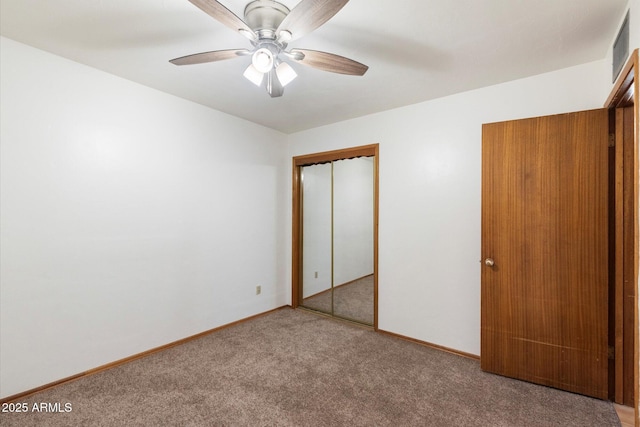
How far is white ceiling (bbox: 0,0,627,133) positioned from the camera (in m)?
1.57

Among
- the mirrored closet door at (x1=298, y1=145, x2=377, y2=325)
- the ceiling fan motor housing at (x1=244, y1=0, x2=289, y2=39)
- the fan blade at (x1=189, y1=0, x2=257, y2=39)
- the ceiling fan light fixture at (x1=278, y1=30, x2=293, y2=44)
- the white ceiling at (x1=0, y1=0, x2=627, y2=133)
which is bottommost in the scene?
the mirrored closet door at (x1=298, y1=145, x2=377, y2=325)

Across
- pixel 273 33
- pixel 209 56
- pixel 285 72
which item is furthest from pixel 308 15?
pixel 209 56

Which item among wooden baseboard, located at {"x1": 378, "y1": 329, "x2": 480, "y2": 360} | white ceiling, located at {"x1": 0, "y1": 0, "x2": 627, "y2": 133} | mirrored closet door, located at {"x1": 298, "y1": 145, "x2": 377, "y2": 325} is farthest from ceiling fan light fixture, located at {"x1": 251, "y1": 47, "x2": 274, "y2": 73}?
wooden baseboard, located at {"x1": 378, "y1": 329, "x2": 480, "y2": 360}

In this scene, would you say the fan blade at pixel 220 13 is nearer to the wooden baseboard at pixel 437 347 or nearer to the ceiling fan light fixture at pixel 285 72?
the ceiling fan light fixture at pixel 285 72

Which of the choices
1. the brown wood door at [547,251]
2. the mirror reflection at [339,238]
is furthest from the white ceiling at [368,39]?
the mirror reflection at [339,238]

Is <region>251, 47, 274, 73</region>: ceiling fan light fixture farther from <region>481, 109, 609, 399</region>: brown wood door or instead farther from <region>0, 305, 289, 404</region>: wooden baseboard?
<region>0, 305, 289, 404</region>: wooden baseboard

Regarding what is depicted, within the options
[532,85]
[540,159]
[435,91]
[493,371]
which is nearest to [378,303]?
[493,371]

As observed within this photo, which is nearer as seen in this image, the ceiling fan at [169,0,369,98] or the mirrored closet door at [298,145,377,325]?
the ceiling fan at [169,0,369,98]

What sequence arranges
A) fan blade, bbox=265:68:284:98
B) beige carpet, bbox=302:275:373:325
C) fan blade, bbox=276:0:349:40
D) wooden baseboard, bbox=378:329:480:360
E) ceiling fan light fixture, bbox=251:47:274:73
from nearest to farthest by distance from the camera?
fan blade, bbox=276:0:349:40 < ceiling fan light fixture, bbox=251:47:274:73 < fan blade, bbox=265:68:284:98 < wooden baseboard, bbox=378:329:480:360 < beige carpet, bbox=302:275:373:325

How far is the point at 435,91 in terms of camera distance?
2.61m

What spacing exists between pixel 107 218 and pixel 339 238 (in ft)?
8.07

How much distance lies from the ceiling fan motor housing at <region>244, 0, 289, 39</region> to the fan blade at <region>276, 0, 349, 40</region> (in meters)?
0.17

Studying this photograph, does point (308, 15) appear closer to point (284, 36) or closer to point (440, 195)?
point (284, 36)

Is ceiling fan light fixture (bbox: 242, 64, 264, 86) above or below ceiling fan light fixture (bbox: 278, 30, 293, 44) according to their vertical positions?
below
